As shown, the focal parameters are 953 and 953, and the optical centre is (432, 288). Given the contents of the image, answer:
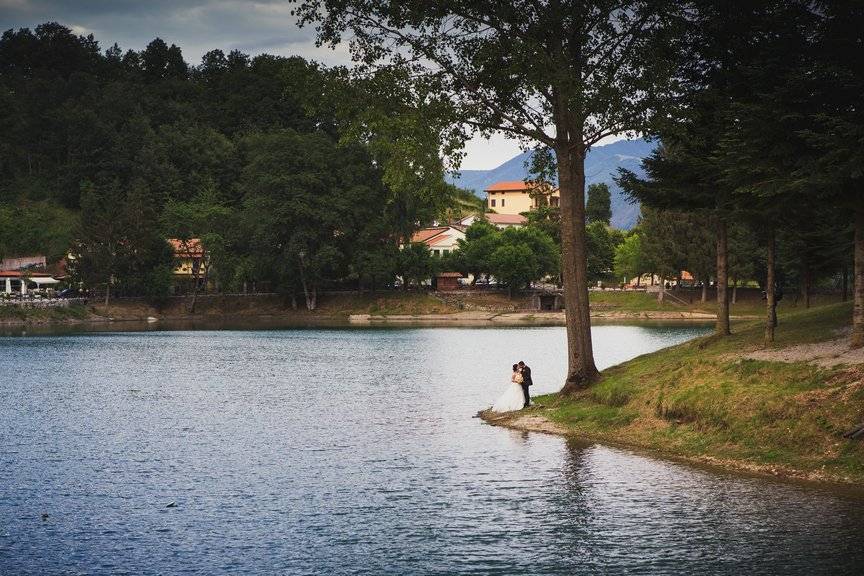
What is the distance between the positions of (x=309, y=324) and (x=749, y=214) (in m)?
97.0

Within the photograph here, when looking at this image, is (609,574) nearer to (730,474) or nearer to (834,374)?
(730,474)

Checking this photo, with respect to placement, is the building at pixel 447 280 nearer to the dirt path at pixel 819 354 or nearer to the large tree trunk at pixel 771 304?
the large tree trunk at pixel 771 304

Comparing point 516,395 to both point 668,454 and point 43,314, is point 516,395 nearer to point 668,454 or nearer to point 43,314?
point 668,454

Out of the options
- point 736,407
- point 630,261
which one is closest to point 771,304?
point 736,407

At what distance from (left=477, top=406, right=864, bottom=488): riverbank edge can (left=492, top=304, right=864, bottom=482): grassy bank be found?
6 cm

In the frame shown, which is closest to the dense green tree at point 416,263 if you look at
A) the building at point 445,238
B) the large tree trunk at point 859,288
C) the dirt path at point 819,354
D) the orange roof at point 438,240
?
the building at point 445,238

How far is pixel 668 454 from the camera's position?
30188 millimetres

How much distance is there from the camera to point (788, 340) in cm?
3738

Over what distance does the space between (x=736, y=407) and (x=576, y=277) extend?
1097cm

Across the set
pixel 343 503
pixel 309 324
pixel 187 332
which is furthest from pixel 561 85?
pixel 309 324

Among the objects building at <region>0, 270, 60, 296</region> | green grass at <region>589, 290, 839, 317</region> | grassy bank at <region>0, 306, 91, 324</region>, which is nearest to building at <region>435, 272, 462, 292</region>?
green grass at <region>589, 290, 839, 317</region>

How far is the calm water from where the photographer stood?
19641 mm

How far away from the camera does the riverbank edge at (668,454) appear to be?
83.7ft

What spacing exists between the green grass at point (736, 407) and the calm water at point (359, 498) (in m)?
1.78
